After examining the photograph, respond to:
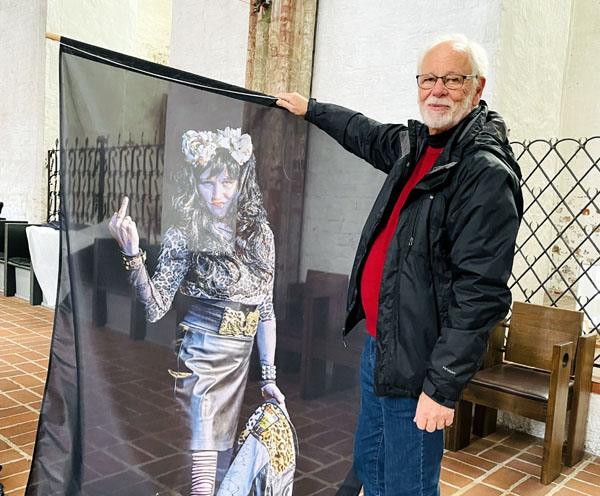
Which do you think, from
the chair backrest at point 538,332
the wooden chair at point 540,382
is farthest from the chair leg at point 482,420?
the chair backrest at point 538,332

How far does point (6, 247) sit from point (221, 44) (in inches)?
172

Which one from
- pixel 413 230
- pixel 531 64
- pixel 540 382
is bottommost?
pixel 540 382

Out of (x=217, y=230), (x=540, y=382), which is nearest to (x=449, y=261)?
(x=217, y=230)

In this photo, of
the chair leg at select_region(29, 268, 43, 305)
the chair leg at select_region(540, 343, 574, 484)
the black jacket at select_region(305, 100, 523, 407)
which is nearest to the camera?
the black jacket at select_region(305, 100, 523, 407)

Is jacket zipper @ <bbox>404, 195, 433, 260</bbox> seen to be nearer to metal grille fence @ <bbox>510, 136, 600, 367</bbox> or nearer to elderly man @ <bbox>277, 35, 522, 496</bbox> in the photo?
elderly man @ <bbox>277, 35, 522, 496</bbox>

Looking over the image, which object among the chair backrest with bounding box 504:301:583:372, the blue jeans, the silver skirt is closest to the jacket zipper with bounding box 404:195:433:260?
the blue jeans

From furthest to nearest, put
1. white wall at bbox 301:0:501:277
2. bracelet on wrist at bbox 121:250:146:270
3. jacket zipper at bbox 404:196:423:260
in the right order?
white wall at bbox 301:0:501:277 → bracelet on wrist at bbox 121:250:146:270 → jacket zipper at bbox 404:196:423:260

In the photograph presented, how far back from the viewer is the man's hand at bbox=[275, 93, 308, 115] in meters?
2.33

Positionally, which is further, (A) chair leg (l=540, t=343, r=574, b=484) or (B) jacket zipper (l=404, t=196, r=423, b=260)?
(A) chair leg (l=540, t=343, r=574, b=484)

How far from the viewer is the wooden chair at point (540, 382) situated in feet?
10.7

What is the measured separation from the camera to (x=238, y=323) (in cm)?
226

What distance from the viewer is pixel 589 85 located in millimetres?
6410

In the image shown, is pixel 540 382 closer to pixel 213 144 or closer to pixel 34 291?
pixel 213 144

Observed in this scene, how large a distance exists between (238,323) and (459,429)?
2.02m
